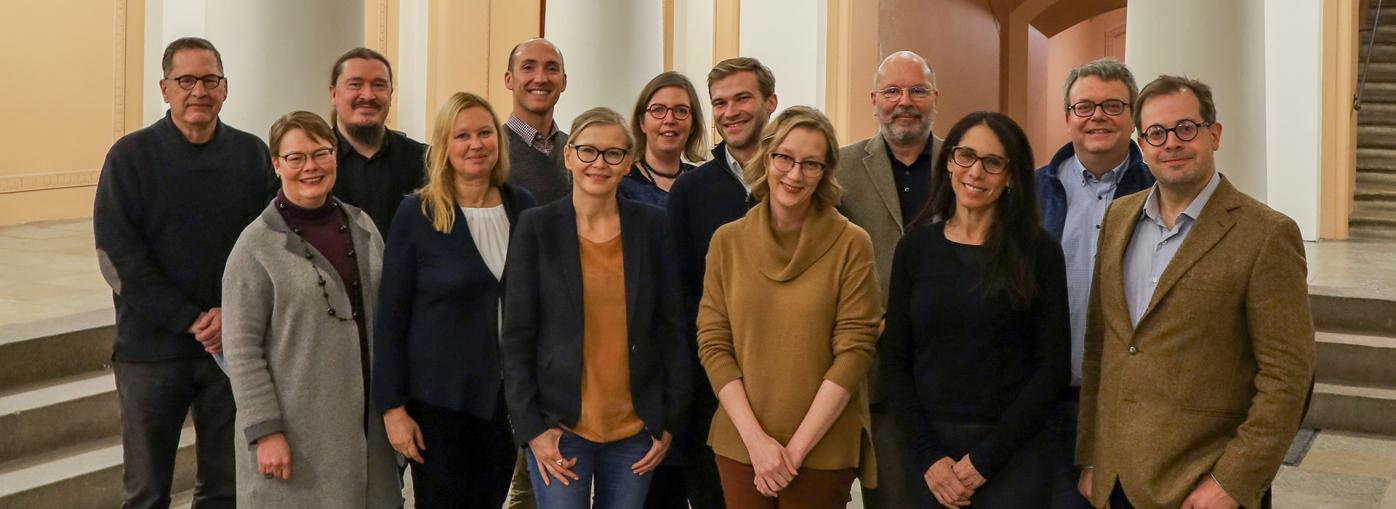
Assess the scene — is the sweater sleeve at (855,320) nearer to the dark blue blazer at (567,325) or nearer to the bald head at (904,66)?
the dark blue blazer at (567,325)

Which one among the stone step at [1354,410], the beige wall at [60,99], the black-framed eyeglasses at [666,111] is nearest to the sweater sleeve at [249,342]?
the black-framed eyeglasses at [666,111]

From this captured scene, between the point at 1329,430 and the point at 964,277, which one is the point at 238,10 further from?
the point at 1329,430

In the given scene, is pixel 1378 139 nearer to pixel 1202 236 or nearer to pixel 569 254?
pixel 1202 236

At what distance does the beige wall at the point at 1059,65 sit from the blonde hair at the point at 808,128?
14.4 meters

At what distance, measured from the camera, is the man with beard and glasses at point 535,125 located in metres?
4.58

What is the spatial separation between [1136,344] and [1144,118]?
0.47 metres

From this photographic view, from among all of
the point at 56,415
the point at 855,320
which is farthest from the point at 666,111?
the point at 56,415

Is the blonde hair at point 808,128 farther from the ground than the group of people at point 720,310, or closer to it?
farther from the ground

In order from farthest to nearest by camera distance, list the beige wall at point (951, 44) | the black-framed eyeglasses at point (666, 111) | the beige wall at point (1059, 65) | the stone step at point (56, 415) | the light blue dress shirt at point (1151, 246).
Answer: the beige wall at point (1059, 65)
the beige wall at point (951, 44)
the stone step at point (56, 415)
the black-framed eyeglasses at point (666, 111)
the light blue dress shirt at point (1151, 246)

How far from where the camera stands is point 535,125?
183 inches

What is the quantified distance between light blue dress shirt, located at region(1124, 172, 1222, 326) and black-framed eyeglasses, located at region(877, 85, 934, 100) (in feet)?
Answer: 3.08

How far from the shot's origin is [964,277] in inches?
123

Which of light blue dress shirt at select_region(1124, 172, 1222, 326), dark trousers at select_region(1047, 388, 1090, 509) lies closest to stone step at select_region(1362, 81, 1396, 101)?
dark trousers at select_region(1047, 388, 1090, 509)

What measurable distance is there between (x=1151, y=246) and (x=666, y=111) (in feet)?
5.24
